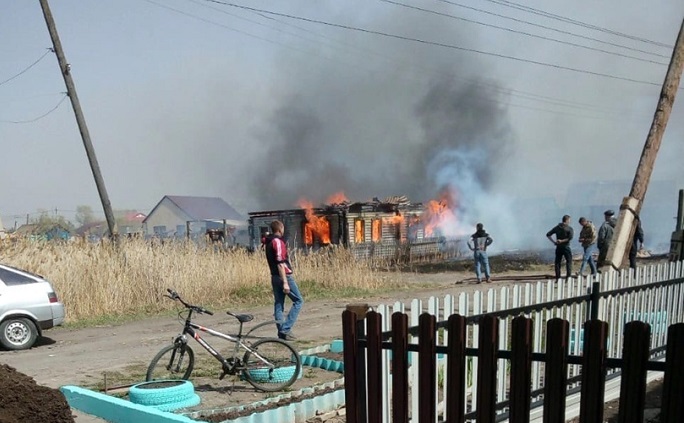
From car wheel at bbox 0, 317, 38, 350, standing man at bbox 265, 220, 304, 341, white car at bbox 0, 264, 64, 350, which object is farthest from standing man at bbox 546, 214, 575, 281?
car wheel at bbox 0, 317, 38, 350

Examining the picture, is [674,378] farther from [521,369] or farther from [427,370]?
[427,370]

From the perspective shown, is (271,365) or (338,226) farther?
(338,226)

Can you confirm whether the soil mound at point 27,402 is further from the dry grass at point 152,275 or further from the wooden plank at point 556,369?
the dry grass at point 152,275

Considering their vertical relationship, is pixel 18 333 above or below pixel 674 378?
below

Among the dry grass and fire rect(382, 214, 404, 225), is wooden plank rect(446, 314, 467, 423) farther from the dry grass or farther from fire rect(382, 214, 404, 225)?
fire rect(382, 214, 404, 225)

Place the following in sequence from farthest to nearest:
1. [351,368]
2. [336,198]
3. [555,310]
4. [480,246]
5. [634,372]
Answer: [336,198] → [480,246] → [555,310] → [351,368] → [634,372]

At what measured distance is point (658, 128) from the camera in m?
10.3

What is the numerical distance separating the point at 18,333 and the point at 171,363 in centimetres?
483

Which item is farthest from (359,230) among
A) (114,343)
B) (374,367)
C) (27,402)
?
(374,367)

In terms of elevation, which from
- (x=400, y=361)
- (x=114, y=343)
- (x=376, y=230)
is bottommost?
(x=114, y=343)

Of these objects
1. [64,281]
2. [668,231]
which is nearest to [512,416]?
[64,281]

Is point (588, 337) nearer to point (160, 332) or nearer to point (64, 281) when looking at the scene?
point (160, 332)

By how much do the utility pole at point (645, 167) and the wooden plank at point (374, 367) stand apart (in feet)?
20.8

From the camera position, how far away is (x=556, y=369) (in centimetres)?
322
